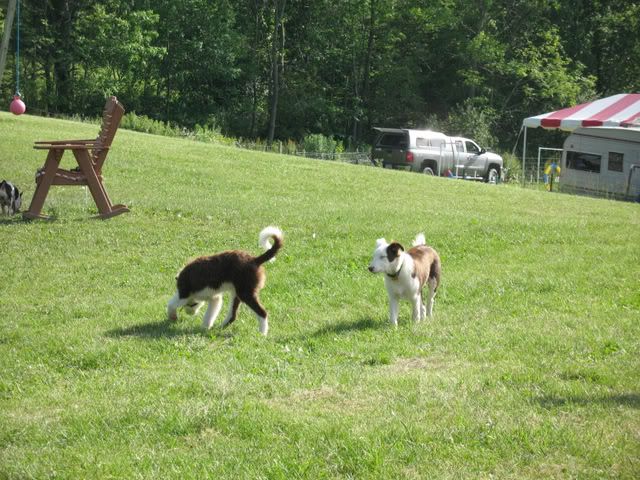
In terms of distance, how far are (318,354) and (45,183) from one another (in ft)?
26.6

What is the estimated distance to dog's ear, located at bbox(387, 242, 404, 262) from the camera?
857 cm

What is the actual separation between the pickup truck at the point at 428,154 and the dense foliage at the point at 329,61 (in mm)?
13176

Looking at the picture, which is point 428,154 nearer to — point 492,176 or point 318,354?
point 492,176

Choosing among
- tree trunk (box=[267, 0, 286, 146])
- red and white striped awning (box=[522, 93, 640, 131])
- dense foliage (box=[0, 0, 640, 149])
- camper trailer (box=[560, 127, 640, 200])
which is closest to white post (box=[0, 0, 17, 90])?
red and white striped awning (box=[522, 93, 640, 131])

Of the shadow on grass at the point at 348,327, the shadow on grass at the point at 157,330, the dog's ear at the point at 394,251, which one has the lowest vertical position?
the shadow on grass at the point at 157,330

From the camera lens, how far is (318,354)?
7.57m

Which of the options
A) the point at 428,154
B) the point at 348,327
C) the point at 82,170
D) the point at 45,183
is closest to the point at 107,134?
the point at 82,170

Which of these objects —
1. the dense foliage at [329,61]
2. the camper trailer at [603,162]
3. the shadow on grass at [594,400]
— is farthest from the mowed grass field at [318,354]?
the dense foliage at [329,61]

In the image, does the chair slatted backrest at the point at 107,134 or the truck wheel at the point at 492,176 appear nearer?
the chair slatted backrest at the point at 107,134

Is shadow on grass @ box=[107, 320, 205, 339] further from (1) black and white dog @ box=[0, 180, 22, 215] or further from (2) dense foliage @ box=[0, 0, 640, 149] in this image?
(2) dense foliage @ box=[0, 0, 640, 149]

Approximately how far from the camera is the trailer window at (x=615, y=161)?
30.8 meters

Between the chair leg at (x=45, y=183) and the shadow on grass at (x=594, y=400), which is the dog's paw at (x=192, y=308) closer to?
the shadow on grass at (x=594, y=400)

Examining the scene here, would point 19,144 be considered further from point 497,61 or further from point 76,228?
point 497,61

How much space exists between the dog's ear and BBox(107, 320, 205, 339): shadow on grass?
2065 millimetres
